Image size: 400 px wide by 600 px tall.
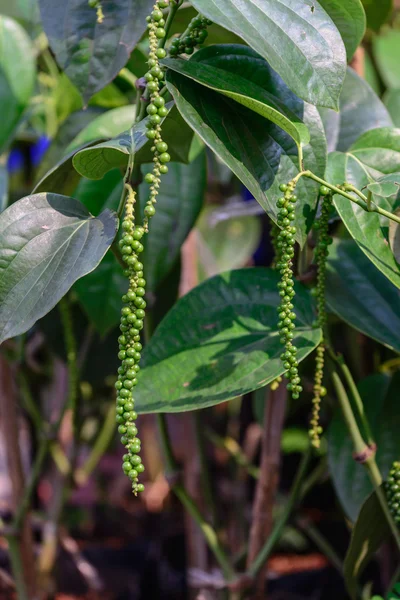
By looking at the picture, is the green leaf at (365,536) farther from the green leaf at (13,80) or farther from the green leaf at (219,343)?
the green leaf at (13,80)

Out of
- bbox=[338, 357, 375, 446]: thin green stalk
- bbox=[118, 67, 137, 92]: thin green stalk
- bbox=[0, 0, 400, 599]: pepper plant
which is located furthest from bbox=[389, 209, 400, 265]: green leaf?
bbox=[118, 67, 137, 92]: thin green stalk

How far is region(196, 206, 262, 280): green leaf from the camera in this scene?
36.9 inches

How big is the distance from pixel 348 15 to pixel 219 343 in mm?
256

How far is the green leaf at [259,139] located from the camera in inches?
13.8

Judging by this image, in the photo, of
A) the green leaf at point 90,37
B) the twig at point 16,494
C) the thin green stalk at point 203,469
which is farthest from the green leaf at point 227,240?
the green leaf at point 90,37

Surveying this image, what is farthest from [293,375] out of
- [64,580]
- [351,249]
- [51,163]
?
[64,580]

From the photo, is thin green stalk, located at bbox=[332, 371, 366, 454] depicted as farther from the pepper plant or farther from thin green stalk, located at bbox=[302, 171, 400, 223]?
thin green stalk, located at bbox=[302, 171, 400, 223]

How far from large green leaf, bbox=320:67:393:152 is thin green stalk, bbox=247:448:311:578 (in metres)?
0.30

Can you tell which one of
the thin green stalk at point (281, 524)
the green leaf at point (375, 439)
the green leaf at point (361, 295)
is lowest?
the thin green stalk at point (281, 524)

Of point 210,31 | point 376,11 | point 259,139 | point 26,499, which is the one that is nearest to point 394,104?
point 376,11

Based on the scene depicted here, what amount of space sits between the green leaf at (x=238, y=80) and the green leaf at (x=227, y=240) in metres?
0.51

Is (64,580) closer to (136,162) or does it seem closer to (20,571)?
(20,571)

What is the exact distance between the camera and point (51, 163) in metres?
0.65

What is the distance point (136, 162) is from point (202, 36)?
0.32ft
